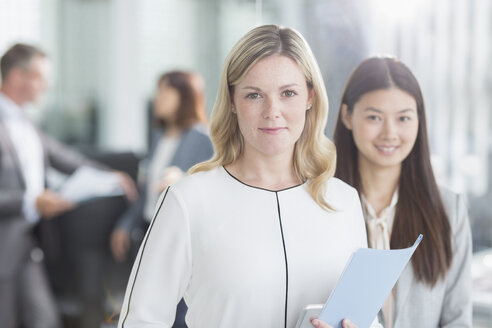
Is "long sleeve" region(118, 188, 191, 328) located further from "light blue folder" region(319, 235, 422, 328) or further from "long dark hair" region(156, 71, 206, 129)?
"long dark hair" region(156, 71, 206, 129)

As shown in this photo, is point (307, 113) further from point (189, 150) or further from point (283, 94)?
point (189, 150)

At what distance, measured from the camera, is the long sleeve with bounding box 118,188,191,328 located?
1151mm

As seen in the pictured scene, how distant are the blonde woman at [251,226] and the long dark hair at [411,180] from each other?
0.17 meters

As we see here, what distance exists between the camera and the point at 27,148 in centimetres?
329

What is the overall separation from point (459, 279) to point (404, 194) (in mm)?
227

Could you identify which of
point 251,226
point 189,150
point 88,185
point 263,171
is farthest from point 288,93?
point 88,185

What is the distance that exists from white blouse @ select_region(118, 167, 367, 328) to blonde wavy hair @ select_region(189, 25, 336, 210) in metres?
0.06

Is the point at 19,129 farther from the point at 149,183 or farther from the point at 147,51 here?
the point at 147,51

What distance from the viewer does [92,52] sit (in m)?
5.44

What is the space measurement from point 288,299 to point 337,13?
27.8 inches

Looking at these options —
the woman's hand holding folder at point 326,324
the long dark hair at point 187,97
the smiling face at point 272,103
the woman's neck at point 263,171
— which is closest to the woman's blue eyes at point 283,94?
the smiling face at point 272,103

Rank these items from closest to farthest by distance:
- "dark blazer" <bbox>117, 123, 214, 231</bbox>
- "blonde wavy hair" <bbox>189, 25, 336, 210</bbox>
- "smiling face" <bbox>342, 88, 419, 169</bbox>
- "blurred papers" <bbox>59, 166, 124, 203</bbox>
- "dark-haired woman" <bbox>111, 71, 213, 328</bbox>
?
"blonde wavy hair" <bbox>189, 25, 336, 210</bbox> < "smiling face" <bbox>342, 88, 419, 169</bbox> < "dark blazer" <bbox>117, 123, 214, 231</bbox> < "dark-haired woman" <bbox>111, 71, 213, 328</bbox> < "blurred papers" <bbox>59, 166, 124, 203</bbox>

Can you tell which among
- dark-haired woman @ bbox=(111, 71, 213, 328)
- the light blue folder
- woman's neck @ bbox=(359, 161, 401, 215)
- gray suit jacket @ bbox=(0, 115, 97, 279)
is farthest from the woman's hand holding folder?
gray suit jacket @ bbox=(0, 115, 97, 279)

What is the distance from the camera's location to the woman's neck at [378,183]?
139 cm
